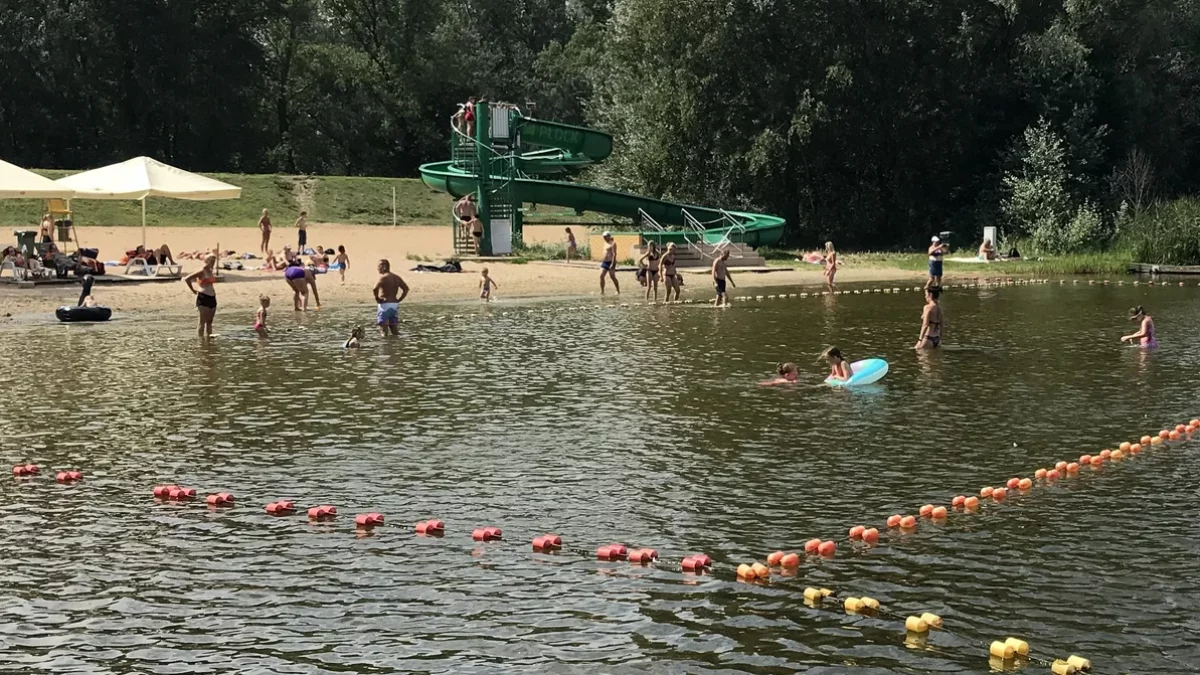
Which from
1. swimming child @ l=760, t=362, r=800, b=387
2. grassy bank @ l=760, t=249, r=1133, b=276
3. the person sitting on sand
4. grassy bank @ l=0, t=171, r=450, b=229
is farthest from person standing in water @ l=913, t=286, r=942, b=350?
grassy bank @ l=0, t=171, r=450, b=229

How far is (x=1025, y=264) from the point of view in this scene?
50.1 meters

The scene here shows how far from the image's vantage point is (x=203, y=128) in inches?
2943

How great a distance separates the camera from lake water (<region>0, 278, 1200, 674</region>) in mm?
9789

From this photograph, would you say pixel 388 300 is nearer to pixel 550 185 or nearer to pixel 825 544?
pixel 825 544

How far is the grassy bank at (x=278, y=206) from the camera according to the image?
5284cm

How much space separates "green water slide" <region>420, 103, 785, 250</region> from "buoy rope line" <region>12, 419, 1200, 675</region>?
34.0 m

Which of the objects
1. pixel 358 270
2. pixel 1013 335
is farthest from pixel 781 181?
pixel 1013 335

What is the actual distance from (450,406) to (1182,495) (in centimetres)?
1025

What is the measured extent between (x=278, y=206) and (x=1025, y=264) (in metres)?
33.0

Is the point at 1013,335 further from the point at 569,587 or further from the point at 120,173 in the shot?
the point at 120,173

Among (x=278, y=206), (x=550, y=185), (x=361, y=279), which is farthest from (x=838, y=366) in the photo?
(x=278, y=206)

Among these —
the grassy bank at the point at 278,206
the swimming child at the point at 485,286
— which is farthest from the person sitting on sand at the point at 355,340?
the grassy bank at the point at 278,206

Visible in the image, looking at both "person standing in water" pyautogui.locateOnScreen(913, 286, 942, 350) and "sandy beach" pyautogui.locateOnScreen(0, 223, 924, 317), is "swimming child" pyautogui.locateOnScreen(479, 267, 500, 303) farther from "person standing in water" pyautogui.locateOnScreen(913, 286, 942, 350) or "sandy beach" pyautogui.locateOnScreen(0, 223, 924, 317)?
"person standing in water" pyautogui.locateOnScreen(913, 286, 942, 350)

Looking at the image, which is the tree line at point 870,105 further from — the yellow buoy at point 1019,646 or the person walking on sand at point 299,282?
the yellow buoy at point 1019,646
